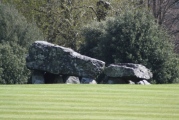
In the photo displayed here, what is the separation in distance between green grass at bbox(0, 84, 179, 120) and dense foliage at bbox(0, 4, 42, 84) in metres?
12.6

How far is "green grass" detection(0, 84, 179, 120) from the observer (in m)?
12.2

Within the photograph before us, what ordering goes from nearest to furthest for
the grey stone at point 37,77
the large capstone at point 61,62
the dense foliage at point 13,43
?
the large capstone at point 61,62 < the grey stone at point 37,77 < the dense foliage at point 13,43

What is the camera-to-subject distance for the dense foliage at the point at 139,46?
28750 millimetres

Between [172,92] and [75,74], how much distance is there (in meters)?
9.82

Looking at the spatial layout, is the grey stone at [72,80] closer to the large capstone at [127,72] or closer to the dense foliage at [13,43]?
the large capstone at [127,72]

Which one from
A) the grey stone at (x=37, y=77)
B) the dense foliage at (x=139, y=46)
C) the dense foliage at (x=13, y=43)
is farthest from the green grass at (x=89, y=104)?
the dense foliage at (x=13, y=43)

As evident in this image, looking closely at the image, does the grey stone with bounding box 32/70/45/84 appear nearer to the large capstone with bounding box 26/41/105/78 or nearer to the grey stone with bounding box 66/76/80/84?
the large capstone with bounding box 26/41/105/78

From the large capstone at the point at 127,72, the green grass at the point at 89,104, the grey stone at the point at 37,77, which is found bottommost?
the grey stone at the point at 37,77

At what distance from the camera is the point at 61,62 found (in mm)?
25875

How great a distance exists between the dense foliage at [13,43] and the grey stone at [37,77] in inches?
117

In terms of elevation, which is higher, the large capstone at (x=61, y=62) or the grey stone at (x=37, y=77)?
the large capstone at (x=61, y=62)

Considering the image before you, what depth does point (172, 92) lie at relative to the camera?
53.4ft

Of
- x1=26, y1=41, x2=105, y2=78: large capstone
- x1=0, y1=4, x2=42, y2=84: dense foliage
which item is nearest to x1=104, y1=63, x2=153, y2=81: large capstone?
x1=26, y1=41, x2=105, y2=78: large capstone

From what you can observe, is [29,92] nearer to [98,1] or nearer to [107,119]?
[107,119]
